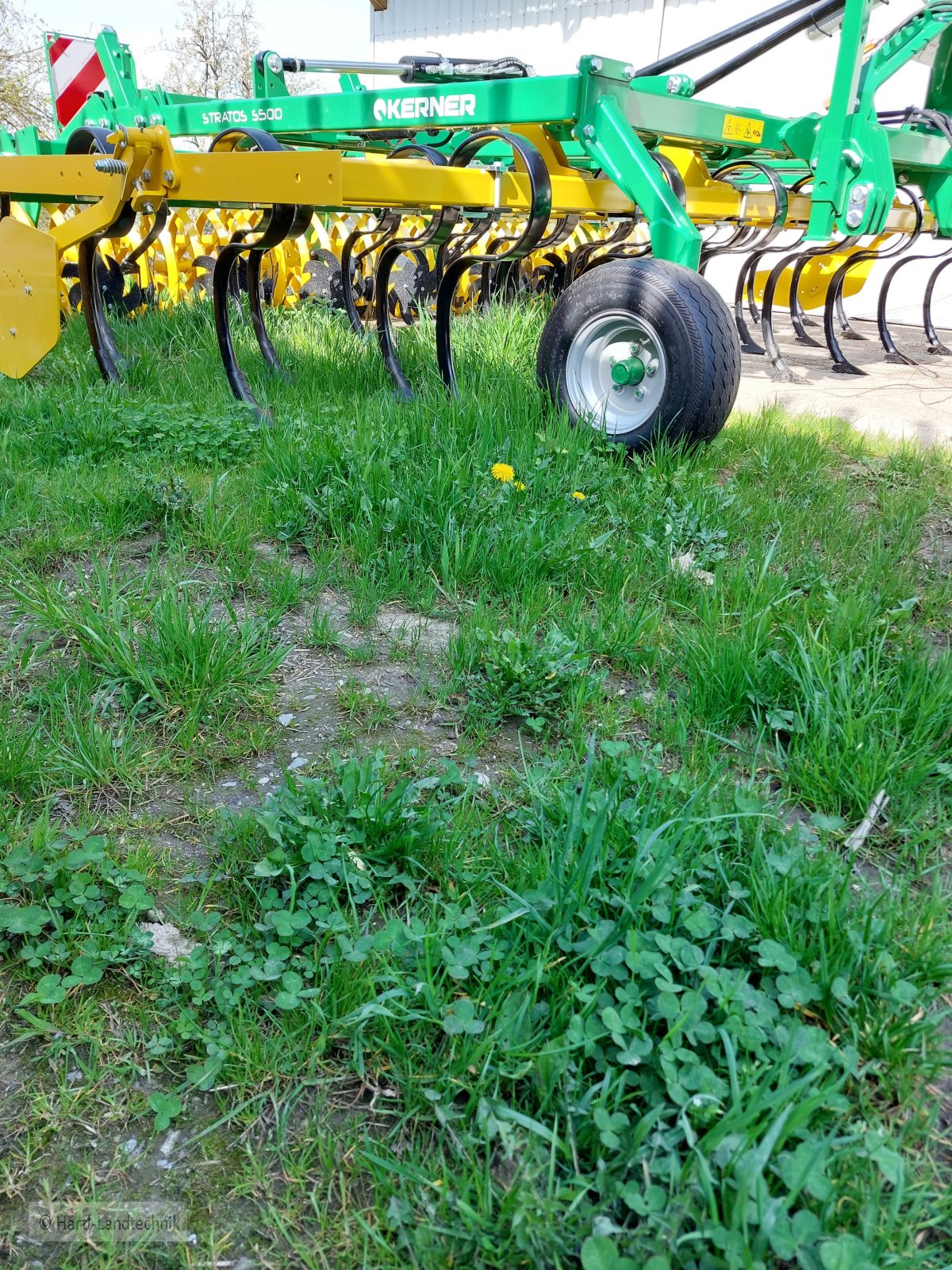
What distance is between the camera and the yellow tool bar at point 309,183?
3.29 metres

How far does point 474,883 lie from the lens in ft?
4.74

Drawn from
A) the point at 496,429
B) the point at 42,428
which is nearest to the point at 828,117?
the point at 496,429

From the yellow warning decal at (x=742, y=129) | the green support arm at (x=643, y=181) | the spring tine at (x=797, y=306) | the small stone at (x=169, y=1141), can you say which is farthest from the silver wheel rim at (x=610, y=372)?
the spring tine at (x=797, y=306)

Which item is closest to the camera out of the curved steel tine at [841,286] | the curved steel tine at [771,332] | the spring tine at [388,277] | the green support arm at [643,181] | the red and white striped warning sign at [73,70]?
the green support arm at [643,181]

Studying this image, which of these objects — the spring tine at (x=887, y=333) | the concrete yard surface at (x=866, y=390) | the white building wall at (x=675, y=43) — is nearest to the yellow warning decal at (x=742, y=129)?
the concrete yard surface at (x=866, y=390)

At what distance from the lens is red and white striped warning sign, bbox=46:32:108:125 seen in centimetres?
608

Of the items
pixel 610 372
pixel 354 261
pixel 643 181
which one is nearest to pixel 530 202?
pixel 643 181

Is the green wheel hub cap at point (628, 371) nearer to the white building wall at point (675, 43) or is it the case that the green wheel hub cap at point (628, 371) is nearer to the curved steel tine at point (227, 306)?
the curved steel tine at point (227, 306)

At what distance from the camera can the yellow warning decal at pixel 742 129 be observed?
4426mm

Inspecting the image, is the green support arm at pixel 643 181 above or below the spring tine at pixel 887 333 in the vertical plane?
above

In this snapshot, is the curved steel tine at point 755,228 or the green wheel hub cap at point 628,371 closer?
the green wheel hub cap at point 628,371

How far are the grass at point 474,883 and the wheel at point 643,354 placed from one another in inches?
21.3

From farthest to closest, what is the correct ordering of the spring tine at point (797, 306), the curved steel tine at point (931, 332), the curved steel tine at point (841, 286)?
1. the curved steel tine at point (931, 332)
2. the spring tine at point (797, 306)
3. the curved steel tine at point (841, 286)

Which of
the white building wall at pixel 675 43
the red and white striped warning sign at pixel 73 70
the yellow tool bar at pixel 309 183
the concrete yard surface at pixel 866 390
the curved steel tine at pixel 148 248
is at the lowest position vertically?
the concrete yard surface at pixel 866 390
